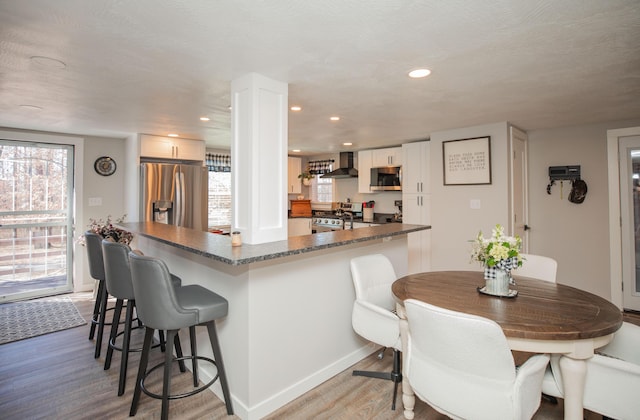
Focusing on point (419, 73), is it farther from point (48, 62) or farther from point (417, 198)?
point (417, 198)

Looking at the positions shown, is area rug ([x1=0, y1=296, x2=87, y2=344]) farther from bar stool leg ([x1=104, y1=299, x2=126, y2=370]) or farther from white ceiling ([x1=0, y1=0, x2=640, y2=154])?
white ceiling ([x1=0, y1=0, x2=640, y2=154])

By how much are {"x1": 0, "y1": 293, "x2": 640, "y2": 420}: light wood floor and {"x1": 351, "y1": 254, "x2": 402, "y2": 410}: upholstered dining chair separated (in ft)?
0.51

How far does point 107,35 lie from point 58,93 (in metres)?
1.40

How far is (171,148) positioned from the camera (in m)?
4.69

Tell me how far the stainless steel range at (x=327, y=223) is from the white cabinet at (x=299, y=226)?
0.11 m

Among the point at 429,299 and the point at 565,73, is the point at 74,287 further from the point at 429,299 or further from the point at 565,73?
the point at 565,73

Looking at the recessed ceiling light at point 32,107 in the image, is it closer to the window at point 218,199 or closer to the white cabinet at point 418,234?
the window at point 218,199

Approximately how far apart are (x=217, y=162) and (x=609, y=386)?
5559mm

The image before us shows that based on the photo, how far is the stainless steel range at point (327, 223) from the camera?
19.0 feet

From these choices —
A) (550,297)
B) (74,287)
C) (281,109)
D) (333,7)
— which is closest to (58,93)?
(281,109)

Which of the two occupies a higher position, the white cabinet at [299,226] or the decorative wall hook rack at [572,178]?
the decorative wall hook rack at [572,178]

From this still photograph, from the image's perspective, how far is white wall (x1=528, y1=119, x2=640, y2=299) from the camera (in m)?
3.85

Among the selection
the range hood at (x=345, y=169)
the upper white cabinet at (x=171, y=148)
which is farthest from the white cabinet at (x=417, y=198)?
the upper white cabinet at (x=171, y=148)

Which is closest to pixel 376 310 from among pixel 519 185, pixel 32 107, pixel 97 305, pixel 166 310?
pixel 166 310
